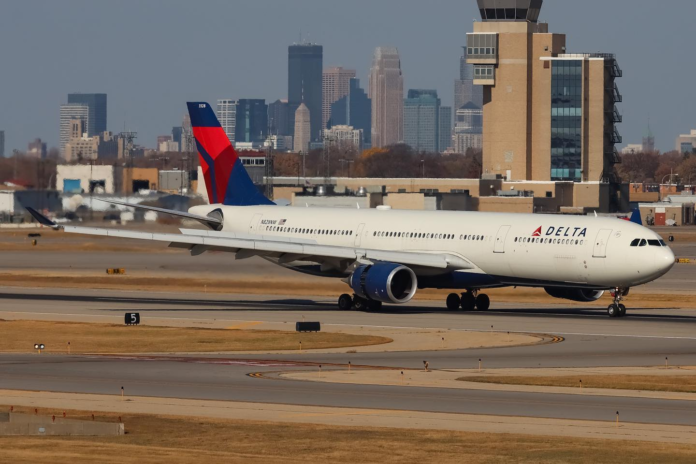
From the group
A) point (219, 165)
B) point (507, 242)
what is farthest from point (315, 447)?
point (219, 165)

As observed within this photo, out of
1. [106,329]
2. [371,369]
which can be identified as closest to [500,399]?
[371,369]

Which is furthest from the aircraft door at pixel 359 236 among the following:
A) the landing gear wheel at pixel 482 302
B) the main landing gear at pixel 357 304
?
the landing gear wheel at pixel 482 302

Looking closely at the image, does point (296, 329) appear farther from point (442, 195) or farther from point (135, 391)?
point (442, 195)

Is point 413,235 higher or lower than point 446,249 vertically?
higher

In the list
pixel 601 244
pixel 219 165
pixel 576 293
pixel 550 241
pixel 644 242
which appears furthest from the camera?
pixel 219 165

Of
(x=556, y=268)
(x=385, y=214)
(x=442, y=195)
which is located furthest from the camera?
(x=442, y=195)

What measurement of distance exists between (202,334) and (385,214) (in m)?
17.0

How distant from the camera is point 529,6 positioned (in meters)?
196

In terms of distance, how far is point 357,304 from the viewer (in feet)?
200

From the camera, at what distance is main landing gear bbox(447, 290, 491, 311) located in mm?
61438

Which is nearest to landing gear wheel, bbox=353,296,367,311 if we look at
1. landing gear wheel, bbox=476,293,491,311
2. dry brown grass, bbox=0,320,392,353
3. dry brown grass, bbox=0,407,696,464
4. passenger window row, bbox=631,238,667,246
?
landing gear wheel, bbox=476,293,491,311

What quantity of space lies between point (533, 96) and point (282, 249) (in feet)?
470

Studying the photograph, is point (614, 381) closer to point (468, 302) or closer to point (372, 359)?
point (372, 359)

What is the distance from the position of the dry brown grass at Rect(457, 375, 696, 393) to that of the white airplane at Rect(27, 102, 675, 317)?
17.7m
